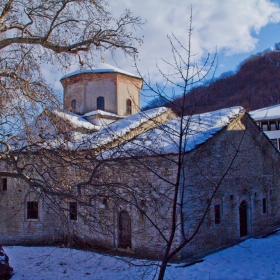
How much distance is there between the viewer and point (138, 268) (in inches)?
287

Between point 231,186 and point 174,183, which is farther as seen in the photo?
point 231,186

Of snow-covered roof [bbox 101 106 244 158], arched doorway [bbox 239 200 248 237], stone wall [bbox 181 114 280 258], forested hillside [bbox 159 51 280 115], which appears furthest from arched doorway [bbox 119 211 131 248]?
forested hillside [bbox 159 51 280 115]

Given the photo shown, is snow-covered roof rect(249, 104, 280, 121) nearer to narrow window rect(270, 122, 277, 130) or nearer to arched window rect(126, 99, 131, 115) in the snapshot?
narrow window rect(270, 122, 277, 130)

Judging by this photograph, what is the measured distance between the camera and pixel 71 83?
49.6ft

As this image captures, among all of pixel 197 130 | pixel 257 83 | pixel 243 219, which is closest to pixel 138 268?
pixel 197 130

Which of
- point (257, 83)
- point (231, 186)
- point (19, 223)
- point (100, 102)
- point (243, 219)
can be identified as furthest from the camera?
point (257, 83)

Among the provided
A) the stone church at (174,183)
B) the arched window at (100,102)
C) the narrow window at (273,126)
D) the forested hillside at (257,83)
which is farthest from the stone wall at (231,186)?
the forested hillside at (257,83)

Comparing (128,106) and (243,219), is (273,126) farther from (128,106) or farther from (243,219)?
(243,219)

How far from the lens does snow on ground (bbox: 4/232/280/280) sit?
7.48 metres

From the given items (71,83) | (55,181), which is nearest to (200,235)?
(55,181)

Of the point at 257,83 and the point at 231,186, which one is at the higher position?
the point at 257,83

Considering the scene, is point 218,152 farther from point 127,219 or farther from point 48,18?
point 48,18

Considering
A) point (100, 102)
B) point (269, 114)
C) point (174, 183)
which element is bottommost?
point (174, 183)

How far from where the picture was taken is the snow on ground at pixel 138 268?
748 centimetres
